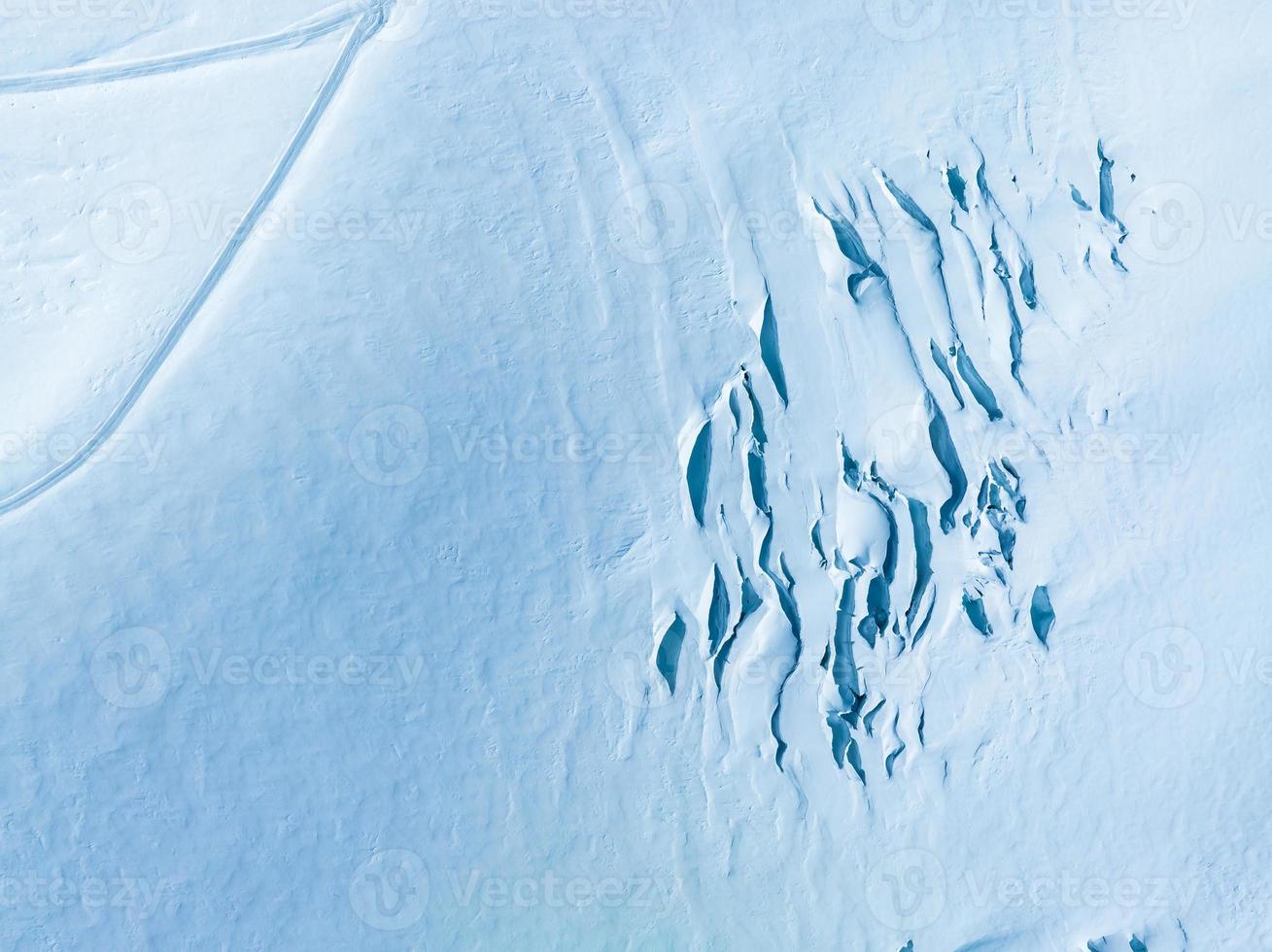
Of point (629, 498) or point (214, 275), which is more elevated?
point (214, 275)

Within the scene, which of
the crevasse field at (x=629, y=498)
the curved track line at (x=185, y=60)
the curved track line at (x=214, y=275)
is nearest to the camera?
the crevasse field at (x=629, y=498)

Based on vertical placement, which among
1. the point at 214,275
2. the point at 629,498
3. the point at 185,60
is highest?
the point at 185,60

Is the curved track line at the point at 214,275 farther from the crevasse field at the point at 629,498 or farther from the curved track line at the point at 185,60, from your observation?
the curved track line at the point at 185,60

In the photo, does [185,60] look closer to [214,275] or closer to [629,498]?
[214,275]

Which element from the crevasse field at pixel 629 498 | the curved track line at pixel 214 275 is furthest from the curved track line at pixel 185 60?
the curved track line at pixel 214 275

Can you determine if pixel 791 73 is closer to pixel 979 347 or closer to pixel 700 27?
pixel 700 27

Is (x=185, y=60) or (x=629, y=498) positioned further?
(x=185, y=60)

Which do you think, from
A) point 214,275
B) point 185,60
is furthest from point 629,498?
point 185,60

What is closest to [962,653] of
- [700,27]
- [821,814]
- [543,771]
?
[821,814]
